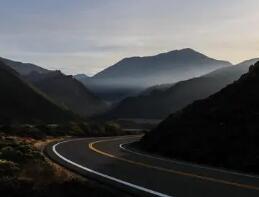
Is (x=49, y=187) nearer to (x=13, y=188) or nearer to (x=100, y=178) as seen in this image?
(x=13, y=188)

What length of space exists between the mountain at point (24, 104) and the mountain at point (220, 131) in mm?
99791

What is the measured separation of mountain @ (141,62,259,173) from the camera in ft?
85.4

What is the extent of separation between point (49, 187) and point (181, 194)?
10.0ft

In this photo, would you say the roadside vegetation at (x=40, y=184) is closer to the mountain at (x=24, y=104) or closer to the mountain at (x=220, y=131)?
the mountain at (x=220, y=131)

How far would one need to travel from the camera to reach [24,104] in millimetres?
150000

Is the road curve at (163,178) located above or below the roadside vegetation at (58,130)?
above

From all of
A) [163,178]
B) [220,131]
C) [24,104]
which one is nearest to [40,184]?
[163,178]

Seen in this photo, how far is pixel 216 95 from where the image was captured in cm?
4178

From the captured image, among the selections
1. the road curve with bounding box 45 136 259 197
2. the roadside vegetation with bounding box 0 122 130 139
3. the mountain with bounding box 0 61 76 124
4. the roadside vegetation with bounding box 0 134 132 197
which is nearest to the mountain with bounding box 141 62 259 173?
the road curve with bounding box 45 136 259 197

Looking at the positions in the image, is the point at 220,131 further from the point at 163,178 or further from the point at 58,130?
the point at 58,130

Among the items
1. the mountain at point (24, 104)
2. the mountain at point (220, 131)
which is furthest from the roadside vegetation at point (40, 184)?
the mountain at point (24, 104)

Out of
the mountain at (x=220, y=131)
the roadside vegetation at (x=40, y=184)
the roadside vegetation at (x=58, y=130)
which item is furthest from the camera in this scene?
the roadside vegetation at (x=58, y=130)

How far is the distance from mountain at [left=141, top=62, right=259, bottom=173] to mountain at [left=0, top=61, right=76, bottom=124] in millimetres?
99791

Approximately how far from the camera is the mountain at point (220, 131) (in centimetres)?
2602
